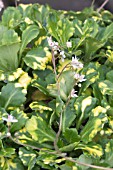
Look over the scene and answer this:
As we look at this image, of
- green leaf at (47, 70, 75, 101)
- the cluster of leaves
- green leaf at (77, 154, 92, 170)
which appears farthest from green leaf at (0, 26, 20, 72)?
green leaf at (77, 154, 92, 170)

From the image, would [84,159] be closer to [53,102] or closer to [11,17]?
[53,102]

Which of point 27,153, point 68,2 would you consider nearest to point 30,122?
point 27,153

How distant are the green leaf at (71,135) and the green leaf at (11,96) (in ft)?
0.36

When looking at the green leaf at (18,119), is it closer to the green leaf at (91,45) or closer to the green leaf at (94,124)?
the green leaf at (94,124)

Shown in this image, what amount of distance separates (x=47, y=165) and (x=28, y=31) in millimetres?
284

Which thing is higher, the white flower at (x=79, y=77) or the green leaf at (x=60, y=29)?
the green leaf at (x=60, y=29)

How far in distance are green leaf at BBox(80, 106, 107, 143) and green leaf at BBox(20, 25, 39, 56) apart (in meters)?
0.20

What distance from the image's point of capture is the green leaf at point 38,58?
0.65 m

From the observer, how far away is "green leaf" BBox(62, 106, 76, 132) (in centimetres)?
59

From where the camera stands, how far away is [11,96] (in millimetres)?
625

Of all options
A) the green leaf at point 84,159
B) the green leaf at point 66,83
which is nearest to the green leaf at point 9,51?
the green leaf at point 66,83

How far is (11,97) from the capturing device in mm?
624

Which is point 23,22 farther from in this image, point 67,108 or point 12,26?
point 67,108

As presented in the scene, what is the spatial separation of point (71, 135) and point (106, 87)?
0.12 metres
